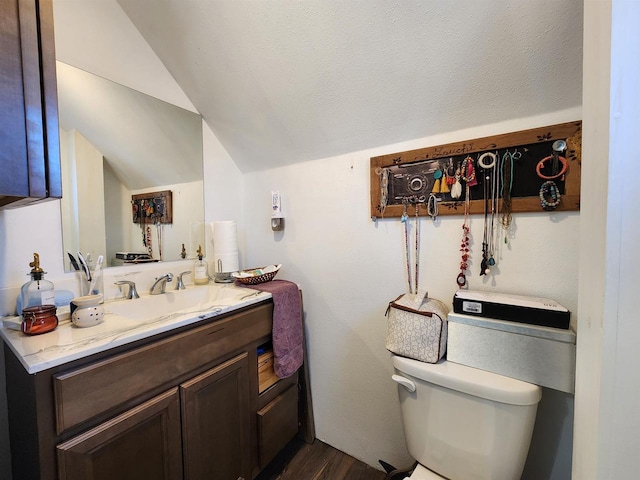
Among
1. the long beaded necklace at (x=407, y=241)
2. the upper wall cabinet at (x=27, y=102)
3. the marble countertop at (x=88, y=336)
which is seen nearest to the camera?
the upper wall cabinet at (x=27, y=102)

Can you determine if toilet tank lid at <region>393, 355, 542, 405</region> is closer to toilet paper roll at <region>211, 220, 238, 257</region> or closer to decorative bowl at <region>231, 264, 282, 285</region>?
decorative bowl at <region>231, 264, 282, 285</region>

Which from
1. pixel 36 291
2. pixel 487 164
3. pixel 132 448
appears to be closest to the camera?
pixel 132 448

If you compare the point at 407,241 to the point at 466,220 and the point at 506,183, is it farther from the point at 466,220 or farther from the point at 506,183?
the point at 506,183

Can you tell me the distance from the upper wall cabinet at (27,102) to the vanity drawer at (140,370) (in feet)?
1.60

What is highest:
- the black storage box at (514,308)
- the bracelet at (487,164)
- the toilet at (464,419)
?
the bracelet at (487,164)

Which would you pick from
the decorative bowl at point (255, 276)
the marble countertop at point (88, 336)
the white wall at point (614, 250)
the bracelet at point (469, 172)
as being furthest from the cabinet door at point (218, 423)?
the bracelet at point (469, 172)

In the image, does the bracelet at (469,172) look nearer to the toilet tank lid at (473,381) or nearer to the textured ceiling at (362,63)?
the textured ceiling at (362,63)

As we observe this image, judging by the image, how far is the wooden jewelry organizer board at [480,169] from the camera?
0.84 meters

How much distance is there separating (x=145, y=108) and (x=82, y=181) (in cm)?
48

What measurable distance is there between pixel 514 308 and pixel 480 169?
1.69 ft

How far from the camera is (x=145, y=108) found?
129 centimetres

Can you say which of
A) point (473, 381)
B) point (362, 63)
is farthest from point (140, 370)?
point (362, 63)

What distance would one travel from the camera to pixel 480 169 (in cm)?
99

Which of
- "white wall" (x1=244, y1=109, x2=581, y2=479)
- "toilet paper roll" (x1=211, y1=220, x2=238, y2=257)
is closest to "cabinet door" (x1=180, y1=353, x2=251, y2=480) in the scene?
"white wall" (x1=244, y1=109, x2=581, y2=479)
